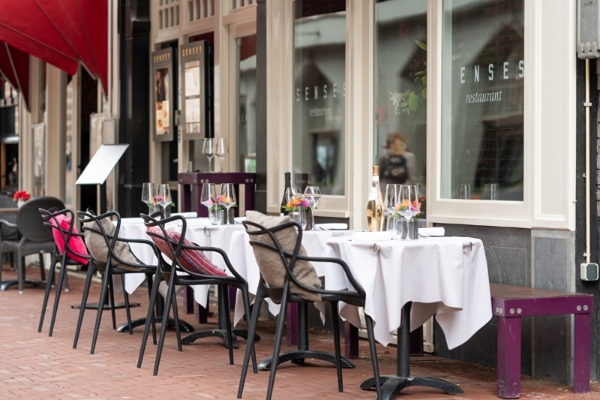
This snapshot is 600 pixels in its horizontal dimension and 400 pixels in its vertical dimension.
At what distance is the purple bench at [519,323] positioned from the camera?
6.02m

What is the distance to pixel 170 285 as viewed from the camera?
6.96m

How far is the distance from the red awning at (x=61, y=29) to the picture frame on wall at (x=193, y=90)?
1711mm

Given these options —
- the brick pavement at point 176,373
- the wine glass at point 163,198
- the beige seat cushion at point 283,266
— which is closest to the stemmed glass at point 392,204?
the beige seat cushion at point 283,266

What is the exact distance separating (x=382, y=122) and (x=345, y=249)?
2759mm

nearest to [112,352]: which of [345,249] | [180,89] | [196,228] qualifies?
[196,228]

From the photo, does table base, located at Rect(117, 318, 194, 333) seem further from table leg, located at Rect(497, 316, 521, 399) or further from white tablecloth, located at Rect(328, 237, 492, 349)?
table leg, located at Rect(497, 316, 521, 399)

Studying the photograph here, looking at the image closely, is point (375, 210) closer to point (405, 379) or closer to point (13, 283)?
point (405, 379)

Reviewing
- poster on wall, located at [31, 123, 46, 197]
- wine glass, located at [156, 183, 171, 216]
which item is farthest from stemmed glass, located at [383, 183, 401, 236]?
poster on wall, located at [31, 123, 46, 197]

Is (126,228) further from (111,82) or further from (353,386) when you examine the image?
(111,82)

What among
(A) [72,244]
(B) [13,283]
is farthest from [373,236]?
(B) [13,283]

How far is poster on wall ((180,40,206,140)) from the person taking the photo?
452 inches

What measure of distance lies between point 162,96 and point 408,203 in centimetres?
669

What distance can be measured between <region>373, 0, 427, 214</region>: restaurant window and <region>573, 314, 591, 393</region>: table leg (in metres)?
2.05

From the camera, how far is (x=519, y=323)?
605 centimetres
